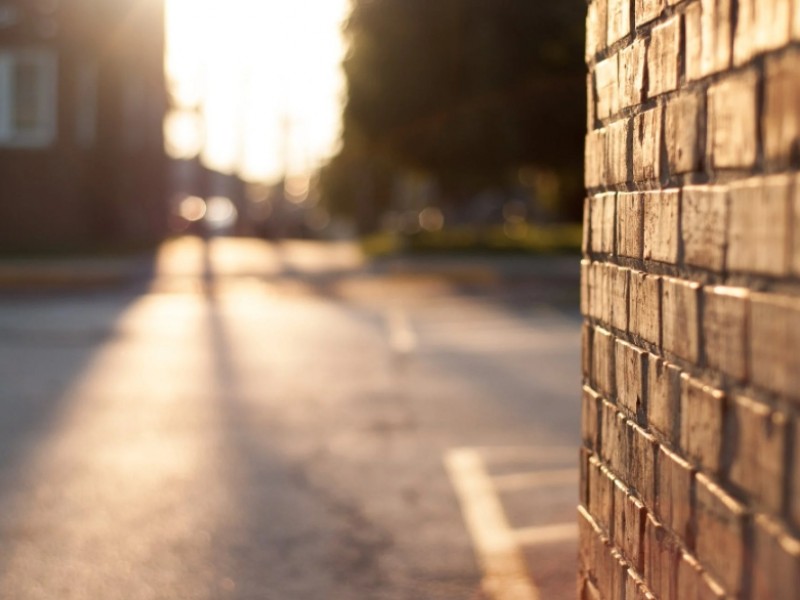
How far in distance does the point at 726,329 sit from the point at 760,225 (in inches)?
9.5

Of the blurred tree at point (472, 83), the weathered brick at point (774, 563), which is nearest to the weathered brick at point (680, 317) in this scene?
the weathered brick at point (774, 563)

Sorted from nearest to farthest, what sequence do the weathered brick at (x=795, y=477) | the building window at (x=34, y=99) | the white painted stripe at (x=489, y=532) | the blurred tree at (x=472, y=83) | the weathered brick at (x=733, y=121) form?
the weathered brick at (x=795, y=477)
the weathered brick at (x=733, y=121)
the white painted stripe at (x=489, y=532)
the building window at (x=34, y=99)
the blurred tree at (x=472, y=83)

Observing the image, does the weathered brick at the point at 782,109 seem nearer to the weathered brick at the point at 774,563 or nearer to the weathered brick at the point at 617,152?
the weathered brick at the point at 774,563

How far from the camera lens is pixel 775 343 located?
6.45ft

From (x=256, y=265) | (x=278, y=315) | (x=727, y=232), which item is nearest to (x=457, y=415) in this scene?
(x=727, y=232)

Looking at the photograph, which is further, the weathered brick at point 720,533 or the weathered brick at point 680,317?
the weathered brick at point 680,317

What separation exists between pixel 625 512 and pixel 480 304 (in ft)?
58.6

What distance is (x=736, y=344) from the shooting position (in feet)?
7.11

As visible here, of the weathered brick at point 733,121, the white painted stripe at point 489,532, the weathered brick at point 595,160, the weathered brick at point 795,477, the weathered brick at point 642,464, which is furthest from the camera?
the white painted stripe at point 489,532

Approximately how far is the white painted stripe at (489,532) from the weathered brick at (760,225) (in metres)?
3.33

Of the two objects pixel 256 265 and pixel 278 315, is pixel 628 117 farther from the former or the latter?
pixel 256 265

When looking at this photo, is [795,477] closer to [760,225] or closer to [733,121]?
[760,225]

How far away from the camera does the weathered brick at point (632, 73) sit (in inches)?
113

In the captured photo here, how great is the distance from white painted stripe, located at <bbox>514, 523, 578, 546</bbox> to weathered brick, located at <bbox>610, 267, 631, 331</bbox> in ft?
10.3
